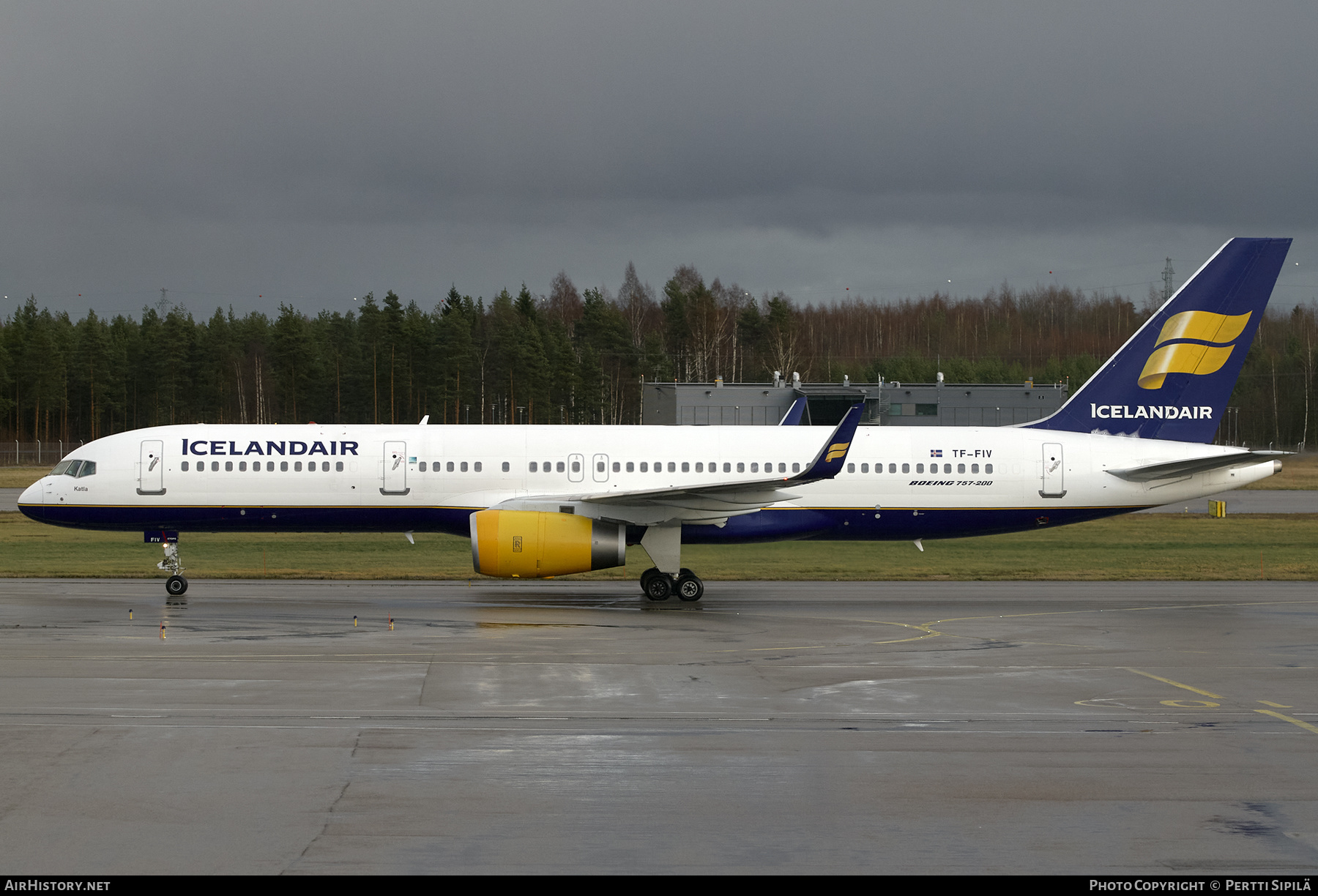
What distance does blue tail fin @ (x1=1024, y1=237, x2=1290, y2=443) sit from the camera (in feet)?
100

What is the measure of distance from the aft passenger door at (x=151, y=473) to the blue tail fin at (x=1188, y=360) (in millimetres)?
21477

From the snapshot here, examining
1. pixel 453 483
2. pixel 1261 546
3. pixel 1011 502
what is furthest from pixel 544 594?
pixel 1261 546

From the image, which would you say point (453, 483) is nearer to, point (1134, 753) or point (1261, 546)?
point (1134, 753)

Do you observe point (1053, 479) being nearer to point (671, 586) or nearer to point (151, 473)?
point (671, 586)

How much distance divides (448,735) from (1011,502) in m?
19.8

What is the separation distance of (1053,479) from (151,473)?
21.8m

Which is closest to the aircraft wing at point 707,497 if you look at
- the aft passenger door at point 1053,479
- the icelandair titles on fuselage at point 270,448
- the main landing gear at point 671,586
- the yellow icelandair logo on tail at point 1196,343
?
the main landing gear at point 671,586

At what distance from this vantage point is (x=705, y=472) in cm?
2897

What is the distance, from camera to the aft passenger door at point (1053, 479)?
29.5 metres

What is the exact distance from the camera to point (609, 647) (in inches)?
789

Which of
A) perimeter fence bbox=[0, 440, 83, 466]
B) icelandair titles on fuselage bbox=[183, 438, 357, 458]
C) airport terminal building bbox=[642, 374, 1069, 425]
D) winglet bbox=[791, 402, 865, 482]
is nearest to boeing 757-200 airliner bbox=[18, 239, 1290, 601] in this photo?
icelandair titles on fuselage bbox=[183, 438, 357, 458]

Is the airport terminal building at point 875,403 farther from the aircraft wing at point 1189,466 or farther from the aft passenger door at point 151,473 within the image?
the aft passenger door at point 151,473

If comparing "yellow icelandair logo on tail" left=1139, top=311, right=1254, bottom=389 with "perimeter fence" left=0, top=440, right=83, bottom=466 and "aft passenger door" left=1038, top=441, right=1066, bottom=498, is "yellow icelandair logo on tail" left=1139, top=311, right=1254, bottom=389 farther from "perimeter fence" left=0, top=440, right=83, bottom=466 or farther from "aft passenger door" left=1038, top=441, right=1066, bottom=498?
"perimeter fence" left=0, top=440, right=83, bottom=466

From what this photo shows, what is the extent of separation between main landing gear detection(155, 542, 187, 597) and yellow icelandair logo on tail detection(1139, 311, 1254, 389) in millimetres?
24366
